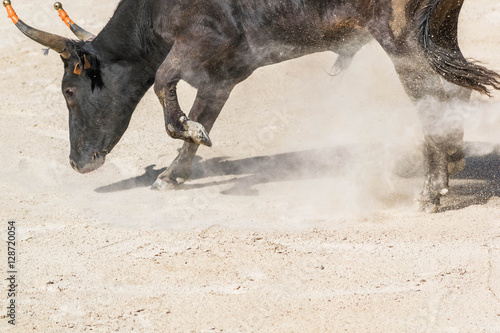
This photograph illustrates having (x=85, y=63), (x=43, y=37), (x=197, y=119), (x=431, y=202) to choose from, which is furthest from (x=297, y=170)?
(x=43, y=37)

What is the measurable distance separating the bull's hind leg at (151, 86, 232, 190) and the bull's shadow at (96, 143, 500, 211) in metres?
0.13

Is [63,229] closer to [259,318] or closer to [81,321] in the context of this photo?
[81,321]

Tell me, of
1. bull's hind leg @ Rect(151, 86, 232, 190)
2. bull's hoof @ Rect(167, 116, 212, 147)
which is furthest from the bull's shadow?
bull's hoof @ Rect(167, 116, 212, 147)

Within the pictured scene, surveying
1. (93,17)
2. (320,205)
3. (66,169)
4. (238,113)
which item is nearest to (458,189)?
(320,205)

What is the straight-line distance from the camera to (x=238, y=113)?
8.82 m

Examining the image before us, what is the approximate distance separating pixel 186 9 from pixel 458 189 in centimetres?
280

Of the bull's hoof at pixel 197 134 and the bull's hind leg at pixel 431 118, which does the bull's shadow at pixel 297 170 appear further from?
the bull's hoof at pixel 197 134

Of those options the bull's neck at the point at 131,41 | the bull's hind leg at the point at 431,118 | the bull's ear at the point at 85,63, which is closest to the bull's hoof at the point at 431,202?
the bull's hind leg at the point at 431,118

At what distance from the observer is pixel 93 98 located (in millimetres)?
6789

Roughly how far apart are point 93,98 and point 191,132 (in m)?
1.29

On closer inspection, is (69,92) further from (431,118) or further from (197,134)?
(431,118)

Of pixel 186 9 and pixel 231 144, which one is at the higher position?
pixel 186 9

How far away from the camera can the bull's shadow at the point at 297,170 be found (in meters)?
6.59

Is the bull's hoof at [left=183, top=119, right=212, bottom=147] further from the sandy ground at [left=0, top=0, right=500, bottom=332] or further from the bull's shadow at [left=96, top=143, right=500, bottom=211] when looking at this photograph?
the bull's shadow at [left=96, top=143, right=500, bottom=211]
